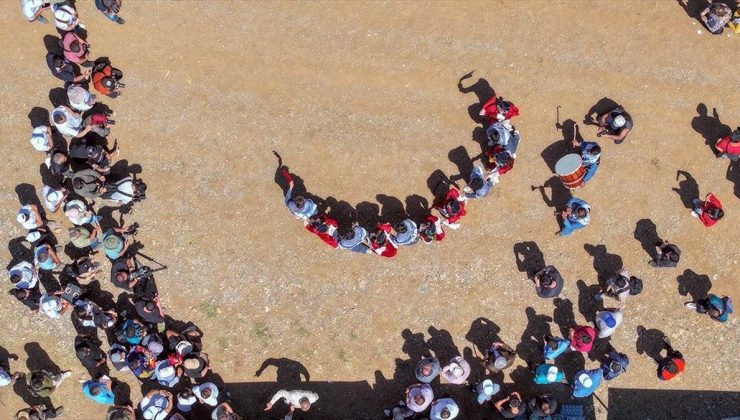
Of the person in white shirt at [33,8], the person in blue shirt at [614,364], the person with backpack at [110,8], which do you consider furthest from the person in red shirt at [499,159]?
the person in white shirt at [33,8]

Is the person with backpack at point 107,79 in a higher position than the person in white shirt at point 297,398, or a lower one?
higher

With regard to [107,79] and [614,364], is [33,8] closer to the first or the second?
[107,79]

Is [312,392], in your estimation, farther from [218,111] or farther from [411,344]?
[218,111]

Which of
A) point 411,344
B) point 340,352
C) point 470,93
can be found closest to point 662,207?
point 470,93

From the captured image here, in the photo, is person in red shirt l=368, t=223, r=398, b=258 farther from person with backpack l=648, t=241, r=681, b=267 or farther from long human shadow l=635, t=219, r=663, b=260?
person with backpack l=648, t=241, r=681, b=267

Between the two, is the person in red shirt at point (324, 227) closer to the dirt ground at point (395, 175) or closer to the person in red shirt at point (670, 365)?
the dirt ground at point (395, 175)
